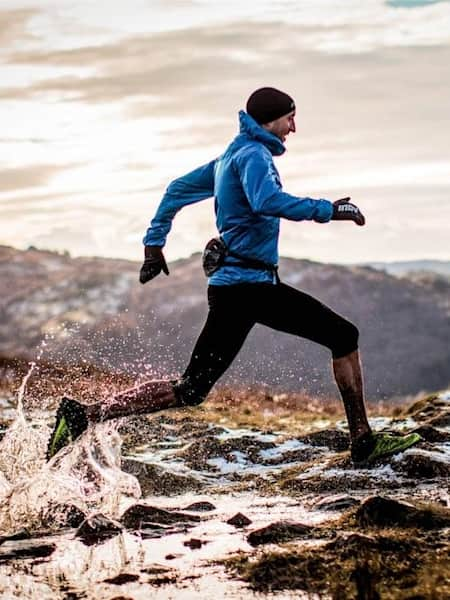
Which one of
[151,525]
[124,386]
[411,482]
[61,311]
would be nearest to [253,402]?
[124,386]

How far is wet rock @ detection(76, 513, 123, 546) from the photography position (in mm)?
6904

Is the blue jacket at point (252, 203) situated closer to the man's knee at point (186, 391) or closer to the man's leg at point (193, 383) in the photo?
the man's leg at point (193, 383)

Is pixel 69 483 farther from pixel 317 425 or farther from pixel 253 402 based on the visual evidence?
pixel 253 402

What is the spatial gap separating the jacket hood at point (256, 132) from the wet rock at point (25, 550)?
3.07m

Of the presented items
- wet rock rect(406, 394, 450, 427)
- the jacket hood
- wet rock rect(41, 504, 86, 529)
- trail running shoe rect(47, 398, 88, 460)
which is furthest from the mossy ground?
wet rock rect(406, 394, 450, 427)

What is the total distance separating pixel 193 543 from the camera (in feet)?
21.6

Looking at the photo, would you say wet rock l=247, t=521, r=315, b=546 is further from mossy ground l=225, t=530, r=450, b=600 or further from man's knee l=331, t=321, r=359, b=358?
man's knee l=331, t=321, r=359, b=358

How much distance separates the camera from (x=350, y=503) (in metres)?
7.59

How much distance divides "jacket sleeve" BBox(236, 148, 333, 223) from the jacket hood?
23cm

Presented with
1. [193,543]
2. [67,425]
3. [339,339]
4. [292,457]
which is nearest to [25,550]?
Answer: [193,543]

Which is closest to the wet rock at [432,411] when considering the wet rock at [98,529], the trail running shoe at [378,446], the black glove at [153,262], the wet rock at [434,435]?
the wet rock at [434,435]

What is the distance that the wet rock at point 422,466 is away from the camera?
8.88 metres

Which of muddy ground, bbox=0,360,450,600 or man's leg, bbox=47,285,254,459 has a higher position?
man's leg, bbox=47,285,254,459

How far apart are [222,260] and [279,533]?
6.94 feet
